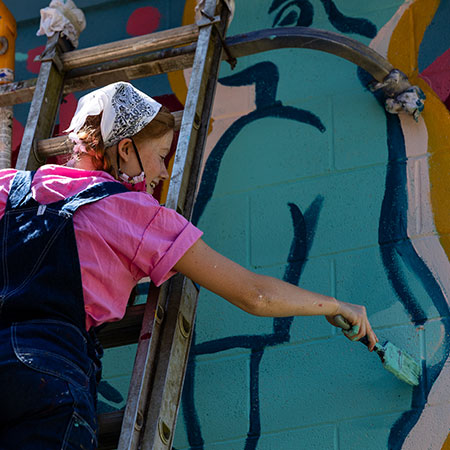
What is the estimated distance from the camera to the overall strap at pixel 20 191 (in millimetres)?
2061

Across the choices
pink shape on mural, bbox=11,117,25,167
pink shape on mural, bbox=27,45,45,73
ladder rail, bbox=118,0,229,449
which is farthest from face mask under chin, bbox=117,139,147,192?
pink shape on mural, bbox=27,45,45,73

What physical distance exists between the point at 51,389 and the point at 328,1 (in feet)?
7.63

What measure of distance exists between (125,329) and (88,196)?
44 centimetres

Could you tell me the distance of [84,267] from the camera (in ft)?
6.55

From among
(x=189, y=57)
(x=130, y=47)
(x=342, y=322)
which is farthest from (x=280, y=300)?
(x=130, y=47)

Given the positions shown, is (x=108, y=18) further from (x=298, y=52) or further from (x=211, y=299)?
(x=211, y=299)

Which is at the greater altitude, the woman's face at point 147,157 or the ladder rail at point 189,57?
the woman's face at point 147,157

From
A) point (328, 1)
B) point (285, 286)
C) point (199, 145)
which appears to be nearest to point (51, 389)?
point (285, 286)

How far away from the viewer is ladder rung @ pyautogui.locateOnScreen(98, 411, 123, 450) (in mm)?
2094

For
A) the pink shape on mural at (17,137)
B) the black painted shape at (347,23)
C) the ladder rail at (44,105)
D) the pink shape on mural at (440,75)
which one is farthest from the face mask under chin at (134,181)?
the pink shape on mural at (17,137)

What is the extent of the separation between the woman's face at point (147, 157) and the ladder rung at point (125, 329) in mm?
347

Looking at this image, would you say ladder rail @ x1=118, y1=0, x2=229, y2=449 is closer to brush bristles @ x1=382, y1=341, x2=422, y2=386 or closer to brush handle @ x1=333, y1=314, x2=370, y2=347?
brush handle @ x1=333, y1=314, x2=370, y2=347

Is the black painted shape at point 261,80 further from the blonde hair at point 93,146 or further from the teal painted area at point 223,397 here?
the blonde hair at point 93,146

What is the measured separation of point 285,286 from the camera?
7.08 feet
